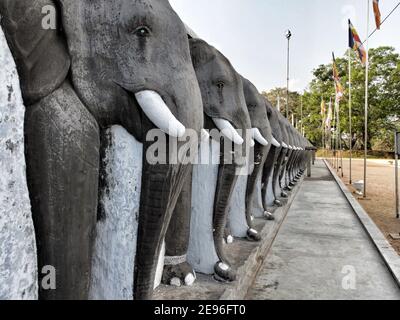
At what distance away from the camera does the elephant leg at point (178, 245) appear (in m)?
3.07

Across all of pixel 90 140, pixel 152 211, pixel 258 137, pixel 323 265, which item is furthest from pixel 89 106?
pixel 323 265

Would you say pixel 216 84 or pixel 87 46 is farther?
pixel 216 84

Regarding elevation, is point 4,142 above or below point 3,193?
above

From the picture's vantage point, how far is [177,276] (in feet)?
10.2

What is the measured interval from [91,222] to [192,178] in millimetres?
1890

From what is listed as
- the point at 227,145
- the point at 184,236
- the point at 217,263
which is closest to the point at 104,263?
the point at 184,236

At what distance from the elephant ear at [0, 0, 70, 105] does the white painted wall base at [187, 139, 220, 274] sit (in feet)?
6.40

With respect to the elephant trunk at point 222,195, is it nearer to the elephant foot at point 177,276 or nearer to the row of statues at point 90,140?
the elephant foot at point 177,276

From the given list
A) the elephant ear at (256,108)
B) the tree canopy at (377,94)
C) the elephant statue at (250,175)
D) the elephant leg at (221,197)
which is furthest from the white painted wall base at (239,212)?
the tree canopy at (377,94)

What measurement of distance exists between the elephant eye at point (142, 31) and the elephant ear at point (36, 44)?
0.32 meters

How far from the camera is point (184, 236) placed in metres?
3.12

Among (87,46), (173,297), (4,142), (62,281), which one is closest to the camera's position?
(4,142)

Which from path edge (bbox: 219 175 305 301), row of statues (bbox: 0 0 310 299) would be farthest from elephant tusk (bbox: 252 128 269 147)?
row of statues (bbox: 0 0 310 299)
